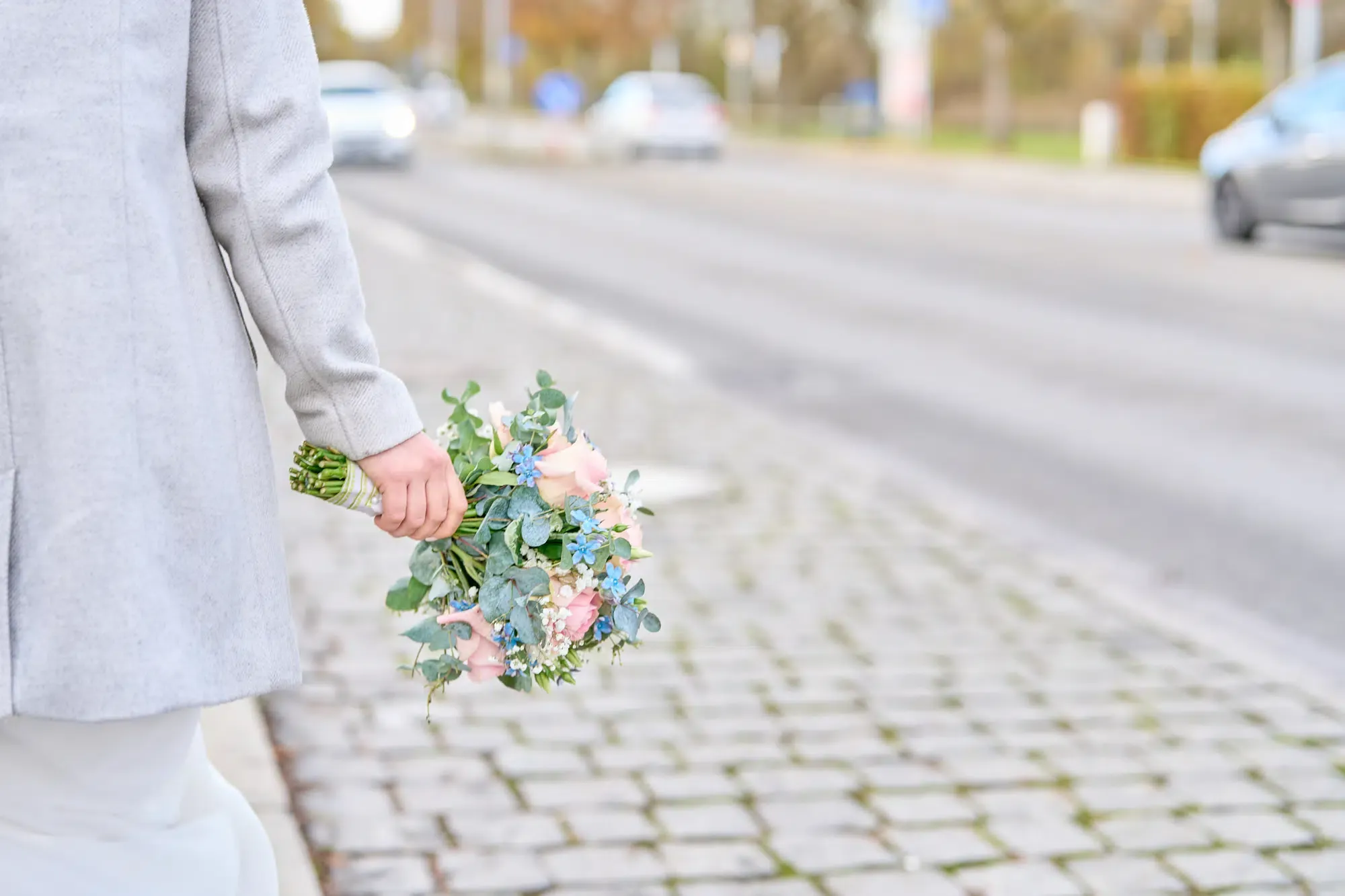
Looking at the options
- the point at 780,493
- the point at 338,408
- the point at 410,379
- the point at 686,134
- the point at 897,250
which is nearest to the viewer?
the point at 338,408

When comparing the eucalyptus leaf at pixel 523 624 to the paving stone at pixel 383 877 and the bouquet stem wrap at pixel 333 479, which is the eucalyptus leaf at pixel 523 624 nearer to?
the bouquet stem wrap at pixel 333 479

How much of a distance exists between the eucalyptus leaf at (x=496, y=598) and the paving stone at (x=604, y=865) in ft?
4.66

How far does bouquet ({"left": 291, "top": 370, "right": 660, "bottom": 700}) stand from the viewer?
86.0 inches

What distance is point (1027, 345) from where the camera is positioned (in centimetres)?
1152

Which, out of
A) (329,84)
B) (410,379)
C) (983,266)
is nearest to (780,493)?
(410,379)

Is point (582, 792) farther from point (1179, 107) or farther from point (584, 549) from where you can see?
point (1179, 107)

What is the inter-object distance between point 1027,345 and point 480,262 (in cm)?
607

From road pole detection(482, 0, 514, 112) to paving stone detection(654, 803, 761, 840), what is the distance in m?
51.2

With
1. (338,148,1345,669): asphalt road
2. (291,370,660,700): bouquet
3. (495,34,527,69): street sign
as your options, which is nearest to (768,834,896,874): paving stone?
(291,370,660,700): bouquet

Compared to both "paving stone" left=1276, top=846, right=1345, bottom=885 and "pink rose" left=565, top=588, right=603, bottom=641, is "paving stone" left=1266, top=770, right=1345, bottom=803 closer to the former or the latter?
"paving stone" left=1276, top=846, right=1345, bottom=885

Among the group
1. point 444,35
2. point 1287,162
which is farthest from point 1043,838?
point 444,35

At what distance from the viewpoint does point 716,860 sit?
3.62m

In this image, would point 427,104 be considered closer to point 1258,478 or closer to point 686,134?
point 686,134

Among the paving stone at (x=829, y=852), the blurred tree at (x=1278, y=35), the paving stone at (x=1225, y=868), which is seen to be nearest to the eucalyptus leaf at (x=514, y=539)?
the paving stone at (x=829, y=852)
